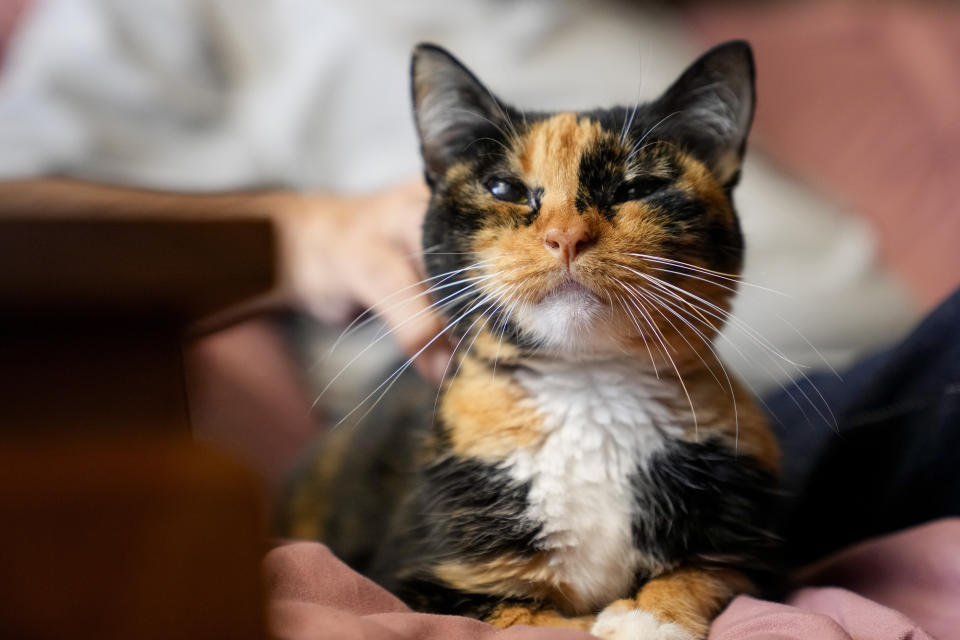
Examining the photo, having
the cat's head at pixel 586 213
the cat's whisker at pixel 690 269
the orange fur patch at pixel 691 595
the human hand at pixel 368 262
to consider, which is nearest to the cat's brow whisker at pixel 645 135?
the cat's head at pixel 586 213

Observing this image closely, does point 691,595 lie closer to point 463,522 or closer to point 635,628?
point 635,628

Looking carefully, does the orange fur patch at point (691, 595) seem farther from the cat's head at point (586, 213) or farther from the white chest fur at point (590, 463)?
the cat's head at point (586, 213)

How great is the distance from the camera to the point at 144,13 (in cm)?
146

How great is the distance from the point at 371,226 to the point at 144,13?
814 millimetres

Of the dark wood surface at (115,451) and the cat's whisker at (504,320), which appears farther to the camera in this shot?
the cat's whisker at (504,320)

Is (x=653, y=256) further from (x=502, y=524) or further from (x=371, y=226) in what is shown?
(x=371, y=226)

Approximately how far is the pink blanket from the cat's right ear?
1.36 ft

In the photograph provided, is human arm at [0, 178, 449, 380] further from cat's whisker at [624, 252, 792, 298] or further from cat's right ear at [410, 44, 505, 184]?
cat's whisker at [624, 252, 792, 298]

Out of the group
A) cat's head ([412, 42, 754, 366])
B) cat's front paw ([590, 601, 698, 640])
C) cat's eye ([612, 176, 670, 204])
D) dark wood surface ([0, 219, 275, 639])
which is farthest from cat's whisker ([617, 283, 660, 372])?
dark wood surface ([0, 219, 275, 639])

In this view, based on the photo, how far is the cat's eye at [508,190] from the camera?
2.41 ft

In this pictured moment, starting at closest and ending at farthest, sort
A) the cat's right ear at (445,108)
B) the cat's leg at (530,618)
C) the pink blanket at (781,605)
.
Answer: the pink blanket at (781,605)
the cat's leg at (530,618)
the cat's right ear at (445,108)

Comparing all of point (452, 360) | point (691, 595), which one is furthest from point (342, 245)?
point (691, 595)

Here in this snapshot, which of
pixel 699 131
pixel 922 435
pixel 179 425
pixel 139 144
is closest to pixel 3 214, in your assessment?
pixel 179 425

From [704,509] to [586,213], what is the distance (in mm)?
292
